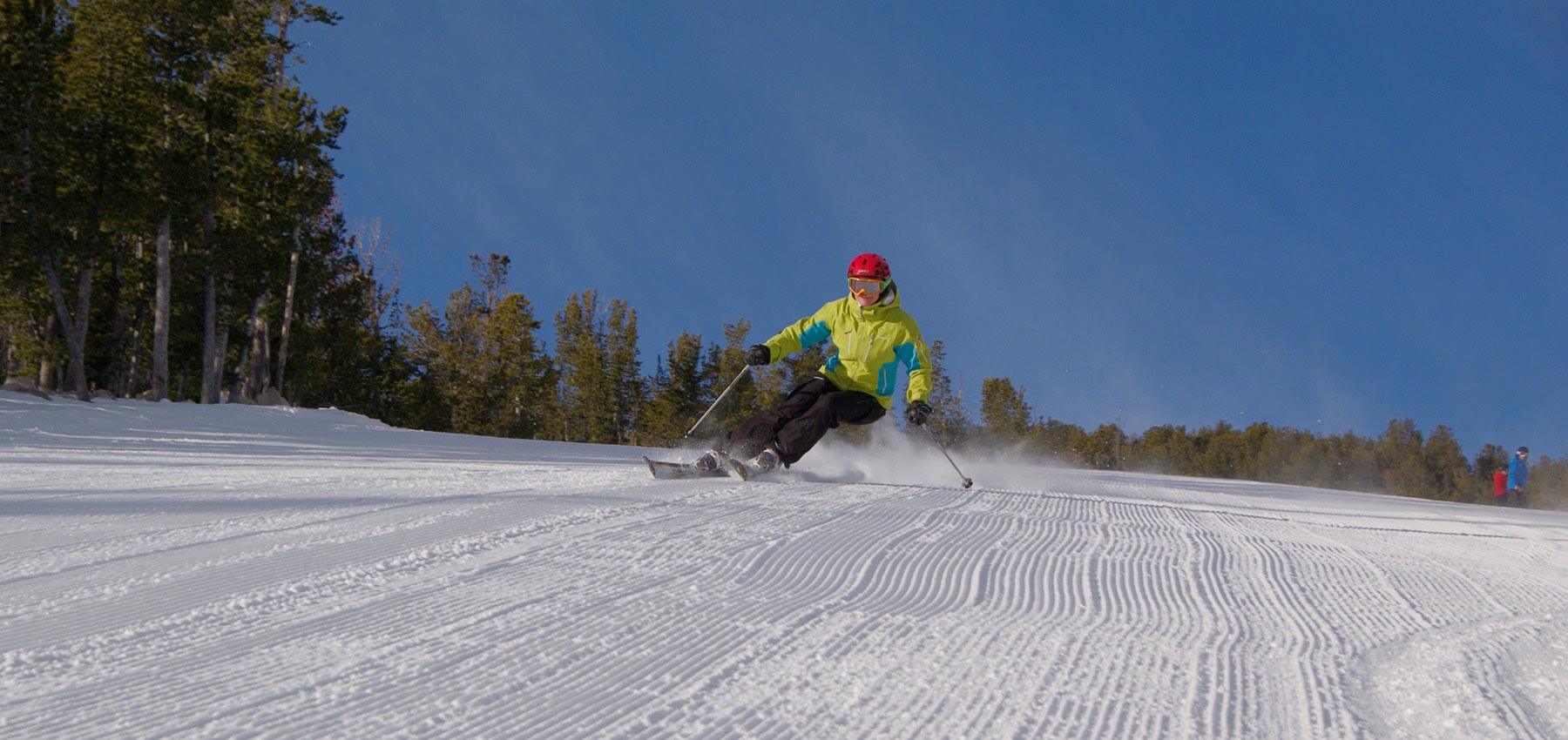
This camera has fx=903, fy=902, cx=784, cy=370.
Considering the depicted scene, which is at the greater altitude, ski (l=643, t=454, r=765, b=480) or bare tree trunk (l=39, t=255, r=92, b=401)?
bare tree trunk (l=39, t=255, r=92, b=401)

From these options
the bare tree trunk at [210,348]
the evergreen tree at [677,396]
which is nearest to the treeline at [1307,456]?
the evergreen tree at [677,396]

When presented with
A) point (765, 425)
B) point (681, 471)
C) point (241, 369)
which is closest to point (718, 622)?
point (681, 471)

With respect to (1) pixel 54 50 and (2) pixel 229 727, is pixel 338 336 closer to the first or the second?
(1) pixel 54 50

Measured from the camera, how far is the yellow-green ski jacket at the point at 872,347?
21.9 ft

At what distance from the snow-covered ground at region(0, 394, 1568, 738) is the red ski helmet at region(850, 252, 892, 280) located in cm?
290

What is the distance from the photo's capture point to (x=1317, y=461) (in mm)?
77000

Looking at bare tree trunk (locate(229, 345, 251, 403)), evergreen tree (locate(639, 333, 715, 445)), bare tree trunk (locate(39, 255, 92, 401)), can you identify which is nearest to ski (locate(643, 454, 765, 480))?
bare tree trunk (locate(39, 255, 92, 401))

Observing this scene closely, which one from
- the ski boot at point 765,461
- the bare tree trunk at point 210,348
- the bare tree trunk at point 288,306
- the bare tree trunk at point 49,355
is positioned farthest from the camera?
the bare tree trunk at point 288,306

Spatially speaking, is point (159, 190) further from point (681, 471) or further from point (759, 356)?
point (681, 471)

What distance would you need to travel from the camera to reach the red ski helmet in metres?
6.70

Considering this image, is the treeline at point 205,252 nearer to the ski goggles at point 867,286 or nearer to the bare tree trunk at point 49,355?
the bare tree trunk at point 49,355

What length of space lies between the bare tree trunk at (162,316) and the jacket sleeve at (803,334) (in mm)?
19904

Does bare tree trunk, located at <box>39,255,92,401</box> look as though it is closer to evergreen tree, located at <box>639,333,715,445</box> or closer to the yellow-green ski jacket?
the yellow-green ski jacket

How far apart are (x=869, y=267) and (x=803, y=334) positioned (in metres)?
0.80
